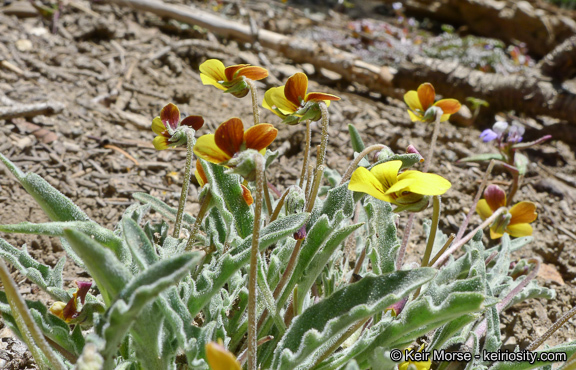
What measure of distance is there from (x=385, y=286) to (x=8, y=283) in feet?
3.11

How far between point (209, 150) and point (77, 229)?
44 cm

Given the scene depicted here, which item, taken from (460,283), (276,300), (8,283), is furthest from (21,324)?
(460,283)

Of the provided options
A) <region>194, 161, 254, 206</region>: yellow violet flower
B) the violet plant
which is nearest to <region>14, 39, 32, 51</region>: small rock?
the violet plant

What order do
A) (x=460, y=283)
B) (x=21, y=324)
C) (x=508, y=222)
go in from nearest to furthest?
(x=21, y=324)
(x=460, y=283)
(x=508, y=222)

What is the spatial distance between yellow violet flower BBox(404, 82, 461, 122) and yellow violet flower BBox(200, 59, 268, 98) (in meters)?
0.73

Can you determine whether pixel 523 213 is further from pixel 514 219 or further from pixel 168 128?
pixel 168 128

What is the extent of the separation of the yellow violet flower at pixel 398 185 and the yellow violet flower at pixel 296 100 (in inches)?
13.1

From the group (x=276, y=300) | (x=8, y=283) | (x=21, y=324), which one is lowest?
(x=276, y=300)

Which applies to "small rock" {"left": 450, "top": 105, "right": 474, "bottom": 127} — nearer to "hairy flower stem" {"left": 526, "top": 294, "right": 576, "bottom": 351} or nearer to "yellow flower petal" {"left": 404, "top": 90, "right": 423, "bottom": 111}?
"yellow flower petal" {"left": 404, "top": 90, "right": 423, "bottom": 111}

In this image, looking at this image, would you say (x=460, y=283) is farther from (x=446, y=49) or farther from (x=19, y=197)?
(x=446, y=49)

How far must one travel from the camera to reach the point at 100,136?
3051 millimetres

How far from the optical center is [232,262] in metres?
1.33

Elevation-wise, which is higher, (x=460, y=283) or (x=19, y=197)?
(x=460, y=283)

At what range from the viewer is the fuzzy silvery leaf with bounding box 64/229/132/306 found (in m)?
0.99
